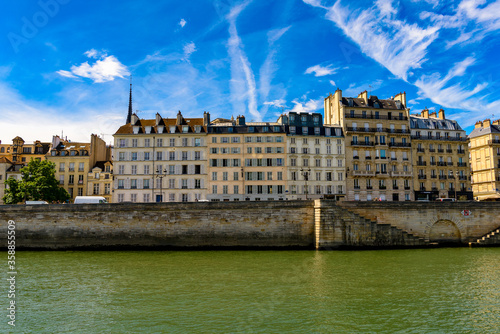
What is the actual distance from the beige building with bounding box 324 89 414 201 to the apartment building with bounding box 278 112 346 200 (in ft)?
4.91

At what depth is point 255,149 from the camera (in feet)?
156

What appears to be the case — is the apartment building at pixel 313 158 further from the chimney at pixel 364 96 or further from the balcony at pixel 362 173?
the chimney at pixel 364 96

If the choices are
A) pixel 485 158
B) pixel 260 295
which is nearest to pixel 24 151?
pixel 260 295

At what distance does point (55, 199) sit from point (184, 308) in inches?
1620

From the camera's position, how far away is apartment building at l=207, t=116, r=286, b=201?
4656cm

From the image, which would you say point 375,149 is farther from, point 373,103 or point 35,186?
point 35,186

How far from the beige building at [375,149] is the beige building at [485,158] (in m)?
12.5

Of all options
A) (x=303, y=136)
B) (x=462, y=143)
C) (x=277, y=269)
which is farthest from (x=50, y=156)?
(x=462, y=143)

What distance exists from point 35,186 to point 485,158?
63156 mm

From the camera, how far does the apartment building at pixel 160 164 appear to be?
46344 mm

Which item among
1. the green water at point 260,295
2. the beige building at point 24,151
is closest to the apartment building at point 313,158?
the green water at point 260,295

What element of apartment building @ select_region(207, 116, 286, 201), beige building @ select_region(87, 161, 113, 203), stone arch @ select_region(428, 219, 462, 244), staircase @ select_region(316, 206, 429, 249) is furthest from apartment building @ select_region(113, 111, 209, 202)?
stone arch @ select_region(428, 219, 462, 244)

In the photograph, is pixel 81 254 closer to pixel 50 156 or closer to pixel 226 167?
pixel 226 167

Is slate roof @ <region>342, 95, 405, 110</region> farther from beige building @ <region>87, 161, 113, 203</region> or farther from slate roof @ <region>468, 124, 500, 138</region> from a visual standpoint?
beige building @ <region>87, 161, 113, 203</region>
